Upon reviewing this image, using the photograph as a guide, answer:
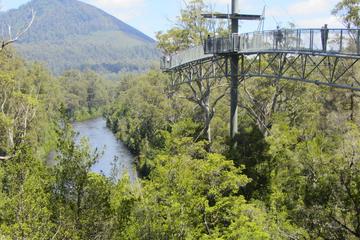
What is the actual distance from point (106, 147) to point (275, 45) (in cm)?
4771

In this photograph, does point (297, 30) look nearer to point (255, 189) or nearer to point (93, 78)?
point (255, 189)

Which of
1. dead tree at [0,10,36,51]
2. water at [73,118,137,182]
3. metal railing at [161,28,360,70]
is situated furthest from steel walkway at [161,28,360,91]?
water at [73,118,137,182]

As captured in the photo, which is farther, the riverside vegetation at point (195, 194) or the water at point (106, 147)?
the water at point (106, 147)

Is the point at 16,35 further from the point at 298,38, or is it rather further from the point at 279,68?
the point at 279,68

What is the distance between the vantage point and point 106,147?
6600 centimetres

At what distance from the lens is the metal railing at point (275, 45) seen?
17.6m

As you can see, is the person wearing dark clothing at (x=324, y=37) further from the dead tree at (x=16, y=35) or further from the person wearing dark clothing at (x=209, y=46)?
the dead tree at (x=16, y=35)

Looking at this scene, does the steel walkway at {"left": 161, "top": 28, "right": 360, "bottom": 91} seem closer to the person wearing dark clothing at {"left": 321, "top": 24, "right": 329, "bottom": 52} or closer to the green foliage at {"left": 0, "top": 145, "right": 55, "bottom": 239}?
the person wearing dark clothing at {"left": 321, "top": 24, "right": 329, "bottom": 52}

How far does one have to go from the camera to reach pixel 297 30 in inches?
784

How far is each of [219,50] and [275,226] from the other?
1209cm

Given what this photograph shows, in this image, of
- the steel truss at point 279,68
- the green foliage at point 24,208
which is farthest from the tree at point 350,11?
the green foliage at point 24,208

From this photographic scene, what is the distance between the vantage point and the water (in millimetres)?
53594

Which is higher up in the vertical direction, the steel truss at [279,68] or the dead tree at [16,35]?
the dead tree at [16,35]

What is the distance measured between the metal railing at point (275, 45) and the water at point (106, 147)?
18402 mm
